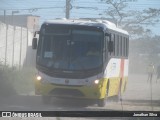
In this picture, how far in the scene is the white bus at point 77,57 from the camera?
1145 cm

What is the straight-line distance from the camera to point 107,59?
481 inches

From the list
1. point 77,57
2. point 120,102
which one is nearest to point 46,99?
point 77,57

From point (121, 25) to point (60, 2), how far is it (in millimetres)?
1903

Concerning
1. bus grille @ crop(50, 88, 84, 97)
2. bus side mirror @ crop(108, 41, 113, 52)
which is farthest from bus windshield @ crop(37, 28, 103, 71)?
bus grille @ crop(50, 88, 84, 97)

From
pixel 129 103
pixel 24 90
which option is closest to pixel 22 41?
pixel 24 90

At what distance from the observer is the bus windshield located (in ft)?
37.8

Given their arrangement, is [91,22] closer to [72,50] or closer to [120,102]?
[72,50]

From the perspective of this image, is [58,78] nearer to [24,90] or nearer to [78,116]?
[24,90]

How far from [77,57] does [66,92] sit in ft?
3.10

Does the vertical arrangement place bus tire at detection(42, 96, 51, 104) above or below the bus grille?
below

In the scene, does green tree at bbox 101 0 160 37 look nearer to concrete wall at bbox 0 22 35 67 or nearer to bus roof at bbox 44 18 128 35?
bus roof at bbox 44 18 128 35

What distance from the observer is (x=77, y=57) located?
467 inches

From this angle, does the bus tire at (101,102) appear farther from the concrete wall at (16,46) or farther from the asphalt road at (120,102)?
the concrete wall at (16,46)

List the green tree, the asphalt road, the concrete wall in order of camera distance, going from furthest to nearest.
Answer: the concrete wall < the green tree < the asphalt road
